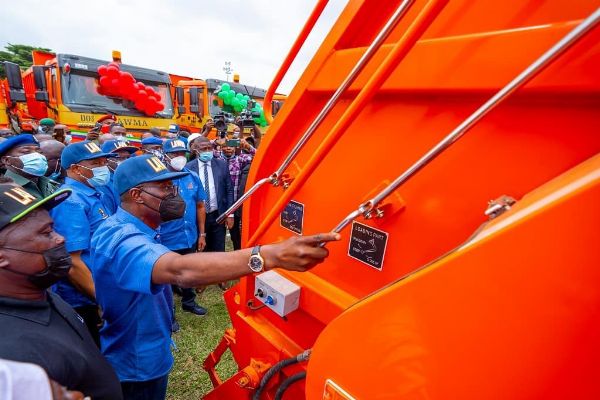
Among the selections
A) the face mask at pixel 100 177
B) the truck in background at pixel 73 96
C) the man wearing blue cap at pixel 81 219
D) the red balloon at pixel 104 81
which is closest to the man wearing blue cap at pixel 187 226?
the face mask at pixel 100 177

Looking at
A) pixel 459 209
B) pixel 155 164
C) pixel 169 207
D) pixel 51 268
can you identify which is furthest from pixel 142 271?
pixel 459 209

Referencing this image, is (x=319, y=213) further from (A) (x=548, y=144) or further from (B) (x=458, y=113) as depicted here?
(A) (x=548, y=144)

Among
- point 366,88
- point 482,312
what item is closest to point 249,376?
point 482,312

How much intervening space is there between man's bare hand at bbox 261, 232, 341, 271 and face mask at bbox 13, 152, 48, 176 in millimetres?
3482

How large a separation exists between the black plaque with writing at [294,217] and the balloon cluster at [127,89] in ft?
26.6

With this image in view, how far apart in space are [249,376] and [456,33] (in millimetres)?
1750

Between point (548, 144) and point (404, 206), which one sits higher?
point (548, 144)

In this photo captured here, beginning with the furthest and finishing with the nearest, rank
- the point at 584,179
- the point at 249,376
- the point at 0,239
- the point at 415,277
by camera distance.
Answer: the point at 249,376, the point at 0,239, the point at 415,277, the point at 584,179

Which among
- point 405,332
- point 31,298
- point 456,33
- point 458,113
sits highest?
point 456,33

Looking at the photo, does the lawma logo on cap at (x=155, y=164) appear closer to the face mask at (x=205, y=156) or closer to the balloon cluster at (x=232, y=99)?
the face mask at (x=205, y=156)

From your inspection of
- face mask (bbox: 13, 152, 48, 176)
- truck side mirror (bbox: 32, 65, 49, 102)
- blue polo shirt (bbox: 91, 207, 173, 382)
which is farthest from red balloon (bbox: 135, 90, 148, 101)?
blue polo shirt (bbox: 91, 207, 173, 382)

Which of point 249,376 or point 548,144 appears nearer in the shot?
point 548,144

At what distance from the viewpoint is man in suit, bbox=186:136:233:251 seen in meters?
4.80

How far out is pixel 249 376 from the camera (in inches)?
65.2
